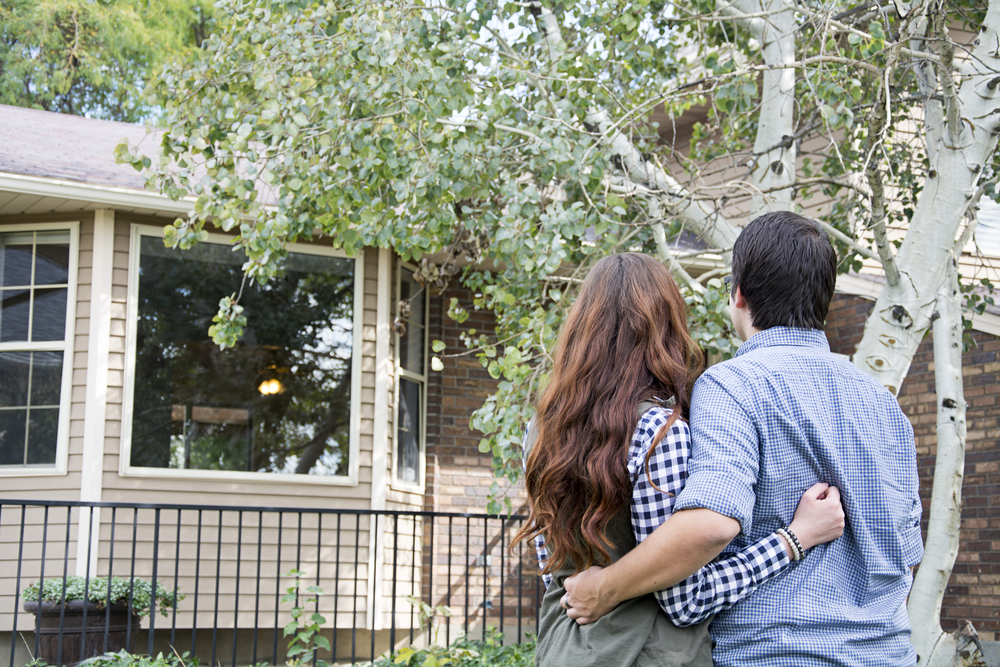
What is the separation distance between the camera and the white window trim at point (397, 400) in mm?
7262

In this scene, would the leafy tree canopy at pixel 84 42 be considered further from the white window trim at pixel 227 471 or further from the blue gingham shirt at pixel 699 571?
the blue gingham shirt at pixel 699 571

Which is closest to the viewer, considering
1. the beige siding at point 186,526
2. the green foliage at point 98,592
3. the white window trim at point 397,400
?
the green foliage at point 98,592

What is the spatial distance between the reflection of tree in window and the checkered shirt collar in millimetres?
5784

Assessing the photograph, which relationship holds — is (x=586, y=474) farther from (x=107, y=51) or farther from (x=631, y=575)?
(x=107, y=51)

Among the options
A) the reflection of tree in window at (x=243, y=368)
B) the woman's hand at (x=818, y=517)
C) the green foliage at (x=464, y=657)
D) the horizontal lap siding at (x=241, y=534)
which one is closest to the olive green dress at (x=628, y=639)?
the woman's hand at (x=818, y=517)

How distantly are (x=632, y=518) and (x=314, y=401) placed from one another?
5896 millimetres

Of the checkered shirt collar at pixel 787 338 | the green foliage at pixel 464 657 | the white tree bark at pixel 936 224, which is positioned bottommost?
the green foliage at pixel 464 657

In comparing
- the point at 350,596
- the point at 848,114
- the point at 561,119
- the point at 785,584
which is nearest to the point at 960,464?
the point at 848,114

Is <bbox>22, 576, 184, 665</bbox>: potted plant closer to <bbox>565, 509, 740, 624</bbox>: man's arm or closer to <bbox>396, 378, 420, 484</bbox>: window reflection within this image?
<bbox>396, 378, 420, 484</bbox>: window reflection

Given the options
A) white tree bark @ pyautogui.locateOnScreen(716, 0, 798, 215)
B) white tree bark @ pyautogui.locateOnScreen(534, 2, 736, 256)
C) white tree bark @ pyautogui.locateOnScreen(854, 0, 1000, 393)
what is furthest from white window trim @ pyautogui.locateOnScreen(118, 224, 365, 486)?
white tree bark @ pyautogui.locateOnScreen(854, 0, 1000, 393)

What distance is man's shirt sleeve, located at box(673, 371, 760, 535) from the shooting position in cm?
140

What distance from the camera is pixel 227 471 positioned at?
22.1 feet

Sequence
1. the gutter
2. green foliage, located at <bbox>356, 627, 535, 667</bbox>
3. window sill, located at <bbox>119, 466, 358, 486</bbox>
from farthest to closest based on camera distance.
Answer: window sill, located at <bbox>119, 466, 358, 486</bbox> → the gutter → green foliage, located at <bbox>356, 627, 535, 667</bbox>

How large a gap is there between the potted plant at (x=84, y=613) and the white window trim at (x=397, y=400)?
86.6 inches
